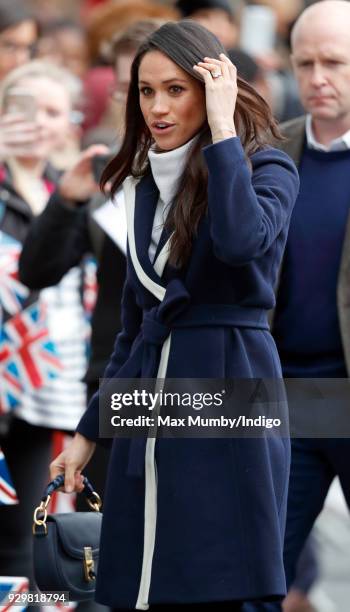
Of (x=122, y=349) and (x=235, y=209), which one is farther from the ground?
(x=235, y=209)

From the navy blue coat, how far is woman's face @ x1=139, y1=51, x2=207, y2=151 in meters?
0.20

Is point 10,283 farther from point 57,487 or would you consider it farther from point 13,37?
point 13,37

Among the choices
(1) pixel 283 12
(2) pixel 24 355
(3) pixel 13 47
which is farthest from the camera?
(1) pixel 283 12

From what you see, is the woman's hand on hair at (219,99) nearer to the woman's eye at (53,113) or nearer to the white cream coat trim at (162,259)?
the white cream coat trim at (162,259)

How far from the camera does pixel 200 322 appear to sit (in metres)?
4.12

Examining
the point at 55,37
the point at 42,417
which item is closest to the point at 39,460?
the point at 42,417

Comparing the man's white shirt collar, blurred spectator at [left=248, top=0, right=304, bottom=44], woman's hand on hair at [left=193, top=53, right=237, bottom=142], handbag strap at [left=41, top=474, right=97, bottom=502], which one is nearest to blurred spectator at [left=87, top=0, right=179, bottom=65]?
blurred spectator at [left=248, top=0, right=304, bottom=44]

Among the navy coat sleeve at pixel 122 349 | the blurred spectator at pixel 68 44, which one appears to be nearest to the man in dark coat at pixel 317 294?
the navy coat sleeve at pixel 122 349

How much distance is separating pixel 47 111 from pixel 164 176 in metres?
2.82

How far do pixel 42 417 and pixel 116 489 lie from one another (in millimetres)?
2516

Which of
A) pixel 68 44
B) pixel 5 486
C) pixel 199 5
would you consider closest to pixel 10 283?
pixel 5 486

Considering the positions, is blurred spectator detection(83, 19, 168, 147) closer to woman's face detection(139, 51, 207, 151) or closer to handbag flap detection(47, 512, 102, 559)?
woman's face detection(139, 51, 207, 151)

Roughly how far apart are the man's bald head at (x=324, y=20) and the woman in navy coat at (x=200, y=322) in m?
1.29

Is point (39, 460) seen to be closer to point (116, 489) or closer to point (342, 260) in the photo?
point (342, 260)
